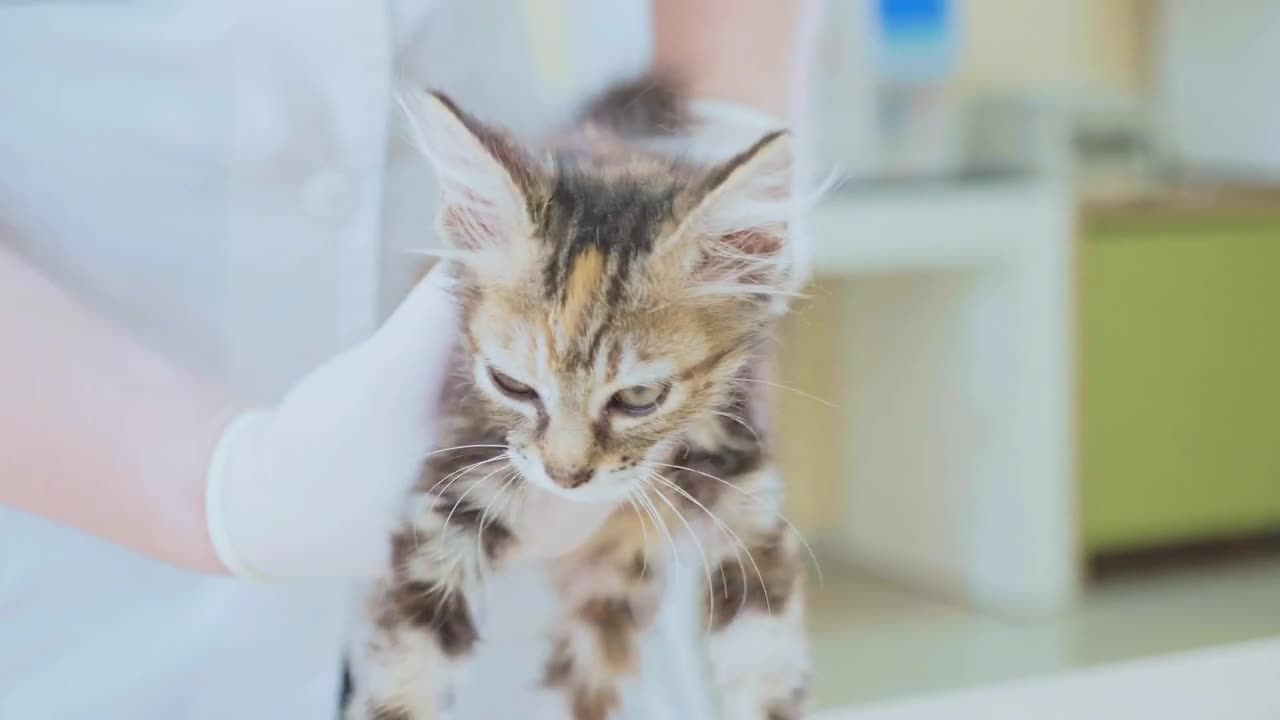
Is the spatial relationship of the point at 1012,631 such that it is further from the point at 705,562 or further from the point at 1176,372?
the point at 705,562

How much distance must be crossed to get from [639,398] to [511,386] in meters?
0.03

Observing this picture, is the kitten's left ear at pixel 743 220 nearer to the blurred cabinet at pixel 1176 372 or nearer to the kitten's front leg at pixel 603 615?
the kitten's front leg at pixel 603 615

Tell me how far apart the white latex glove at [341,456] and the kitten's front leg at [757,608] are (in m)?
0.10

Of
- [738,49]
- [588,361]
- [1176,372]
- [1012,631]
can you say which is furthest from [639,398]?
[1176,372]

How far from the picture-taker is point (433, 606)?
40 cm

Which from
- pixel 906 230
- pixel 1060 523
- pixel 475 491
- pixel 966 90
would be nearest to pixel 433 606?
pixel 475 491

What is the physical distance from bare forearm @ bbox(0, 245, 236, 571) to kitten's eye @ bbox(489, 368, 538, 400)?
77 mm

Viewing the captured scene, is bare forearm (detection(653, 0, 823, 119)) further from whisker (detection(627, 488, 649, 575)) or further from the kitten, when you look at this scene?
whisker (detection(627, 488, 649, 575))

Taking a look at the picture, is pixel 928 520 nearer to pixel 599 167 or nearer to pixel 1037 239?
pixel 1037 239

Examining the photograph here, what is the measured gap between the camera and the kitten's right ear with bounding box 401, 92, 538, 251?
14.5 inches

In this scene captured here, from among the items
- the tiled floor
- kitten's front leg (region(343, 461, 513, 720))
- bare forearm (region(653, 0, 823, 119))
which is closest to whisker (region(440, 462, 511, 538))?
kitten's front leg (region(343, 461, 513, 720))

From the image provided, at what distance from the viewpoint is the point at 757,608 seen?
0.44m

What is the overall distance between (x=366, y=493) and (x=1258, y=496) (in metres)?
1.75

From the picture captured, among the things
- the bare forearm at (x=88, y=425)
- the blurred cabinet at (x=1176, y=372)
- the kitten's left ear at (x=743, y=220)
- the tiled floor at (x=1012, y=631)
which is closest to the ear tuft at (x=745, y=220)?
the kitten's left ear at (x=743, y=220)
